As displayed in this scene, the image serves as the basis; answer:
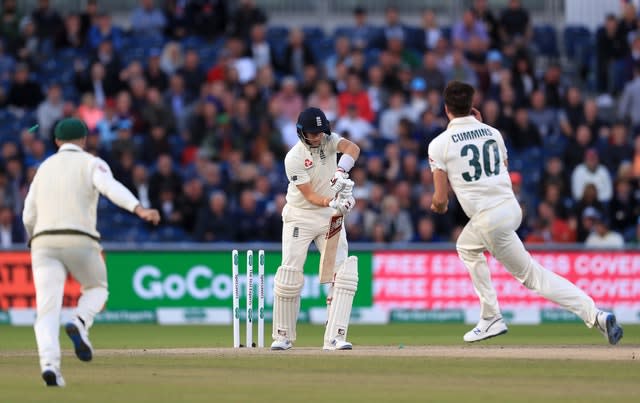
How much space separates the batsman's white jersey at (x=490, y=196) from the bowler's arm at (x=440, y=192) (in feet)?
0.20

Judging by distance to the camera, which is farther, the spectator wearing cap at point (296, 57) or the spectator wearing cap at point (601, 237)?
the spectator wearing cap at point (296, 57)

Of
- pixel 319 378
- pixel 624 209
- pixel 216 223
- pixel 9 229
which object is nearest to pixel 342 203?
pixel 319 378

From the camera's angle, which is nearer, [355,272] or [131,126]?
[355,272]

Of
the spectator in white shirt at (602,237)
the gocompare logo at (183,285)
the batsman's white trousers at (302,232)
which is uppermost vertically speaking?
the batsman's white trousers at (302,232)

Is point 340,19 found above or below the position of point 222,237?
above

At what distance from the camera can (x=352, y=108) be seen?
24766 mm

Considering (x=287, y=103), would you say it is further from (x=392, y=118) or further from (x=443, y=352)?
(x=443, y=352)

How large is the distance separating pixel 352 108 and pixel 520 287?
4.60m

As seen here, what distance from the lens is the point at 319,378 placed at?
11430 millimetres

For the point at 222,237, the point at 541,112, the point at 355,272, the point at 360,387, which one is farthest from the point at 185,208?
the point at 360,387

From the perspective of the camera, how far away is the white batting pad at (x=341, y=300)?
14.0 metres

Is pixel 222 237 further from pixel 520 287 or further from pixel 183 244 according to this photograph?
pixel 520 287

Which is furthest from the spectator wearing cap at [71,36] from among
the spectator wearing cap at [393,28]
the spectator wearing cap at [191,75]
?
the spectator wearing cap at [393,28]

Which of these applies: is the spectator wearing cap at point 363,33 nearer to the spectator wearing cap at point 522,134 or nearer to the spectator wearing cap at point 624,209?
the spectator wearing cap at point 522,134
